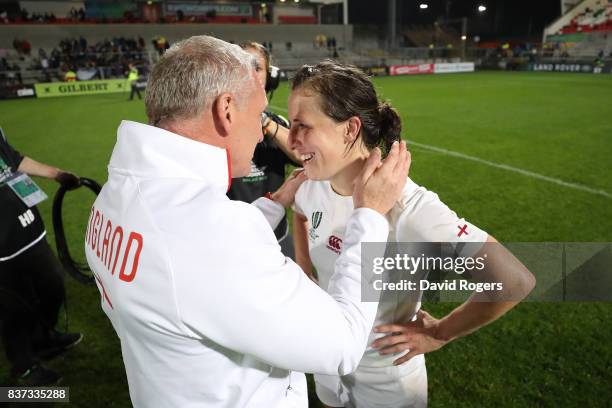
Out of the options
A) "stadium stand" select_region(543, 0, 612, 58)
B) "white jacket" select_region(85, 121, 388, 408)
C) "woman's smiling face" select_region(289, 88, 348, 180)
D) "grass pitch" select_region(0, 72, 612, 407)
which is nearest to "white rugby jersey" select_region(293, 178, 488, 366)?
"woman's smiling face" select_region(289, 88, 348, 180)

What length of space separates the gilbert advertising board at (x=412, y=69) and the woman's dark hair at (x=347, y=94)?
31.8 meters

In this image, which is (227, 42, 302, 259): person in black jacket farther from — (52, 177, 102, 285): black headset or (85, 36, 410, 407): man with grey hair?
(85, 36, 410, 407): man with grey hair

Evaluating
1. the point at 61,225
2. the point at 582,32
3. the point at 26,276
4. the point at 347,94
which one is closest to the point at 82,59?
the point at 61,225

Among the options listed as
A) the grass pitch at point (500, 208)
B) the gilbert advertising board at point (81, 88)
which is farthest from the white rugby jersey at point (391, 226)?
the gilbert advertising board at point (81, 88)

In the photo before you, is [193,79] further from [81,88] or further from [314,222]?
[81,88]

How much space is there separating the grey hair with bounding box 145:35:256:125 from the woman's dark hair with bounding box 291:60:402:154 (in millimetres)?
655

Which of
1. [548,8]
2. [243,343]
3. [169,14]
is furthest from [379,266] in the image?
[548,8]

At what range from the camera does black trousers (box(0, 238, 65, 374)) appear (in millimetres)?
2840

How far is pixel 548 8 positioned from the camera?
41469 millimetres

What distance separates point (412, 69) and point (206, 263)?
34.0m

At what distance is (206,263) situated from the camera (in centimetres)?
91

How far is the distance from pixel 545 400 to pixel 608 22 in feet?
133

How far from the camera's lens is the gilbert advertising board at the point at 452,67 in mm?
31770

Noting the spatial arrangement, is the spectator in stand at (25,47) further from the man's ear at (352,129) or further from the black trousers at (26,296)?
the man's ear at (352,129)
